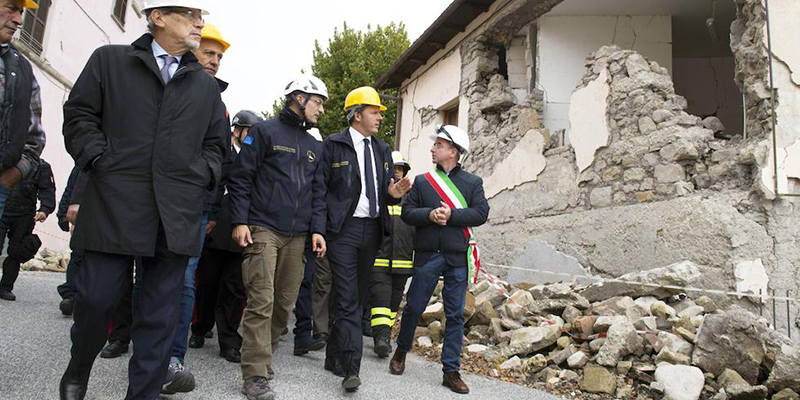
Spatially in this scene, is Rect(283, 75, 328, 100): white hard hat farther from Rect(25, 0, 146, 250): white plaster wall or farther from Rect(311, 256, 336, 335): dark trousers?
Rect(25, 0, 146, 250): white plaster wall

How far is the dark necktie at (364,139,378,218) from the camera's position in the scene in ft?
12.5

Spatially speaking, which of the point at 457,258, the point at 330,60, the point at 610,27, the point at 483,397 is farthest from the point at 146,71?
the point at 330,60

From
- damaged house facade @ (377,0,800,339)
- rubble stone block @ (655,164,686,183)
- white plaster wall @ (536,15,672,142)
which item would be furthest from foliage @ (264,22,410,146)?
rubble stone block @ (655,164,686,183)

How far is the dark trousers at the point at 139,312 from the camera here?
7.64 feet

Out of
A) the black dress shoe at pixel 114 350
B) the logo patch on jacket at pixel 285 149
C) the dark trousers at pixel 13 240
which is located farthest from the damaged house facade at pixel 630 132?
the dark trousers at pixel 13 240

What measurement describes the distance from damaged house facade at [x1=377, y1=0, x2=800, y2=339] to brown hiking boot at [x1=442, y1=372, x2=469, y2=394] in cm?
295

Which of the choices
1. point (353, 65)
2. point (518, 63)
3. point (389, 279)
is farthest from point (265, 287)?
point (353, 65)

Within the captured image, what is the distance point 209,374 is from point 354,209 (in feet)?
4.38

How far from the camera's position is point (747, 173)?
5398 mm

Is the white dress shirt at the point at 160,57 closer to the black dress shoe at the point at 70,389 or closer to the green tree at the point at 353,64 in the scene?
the black dress shoe at the point at 70,389

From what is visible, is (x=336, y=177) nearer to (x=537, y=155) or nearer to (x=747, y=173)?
(x=747, y=173)

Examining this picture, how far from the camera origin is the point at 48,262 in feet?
32.8

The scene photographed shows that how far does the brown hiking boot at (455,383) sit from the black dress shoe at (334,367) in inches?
27.5

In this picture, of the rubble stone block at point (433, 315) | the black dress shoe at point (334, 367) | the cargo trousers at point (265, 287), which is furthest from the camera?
the rubble stone block at point (433, 315)
